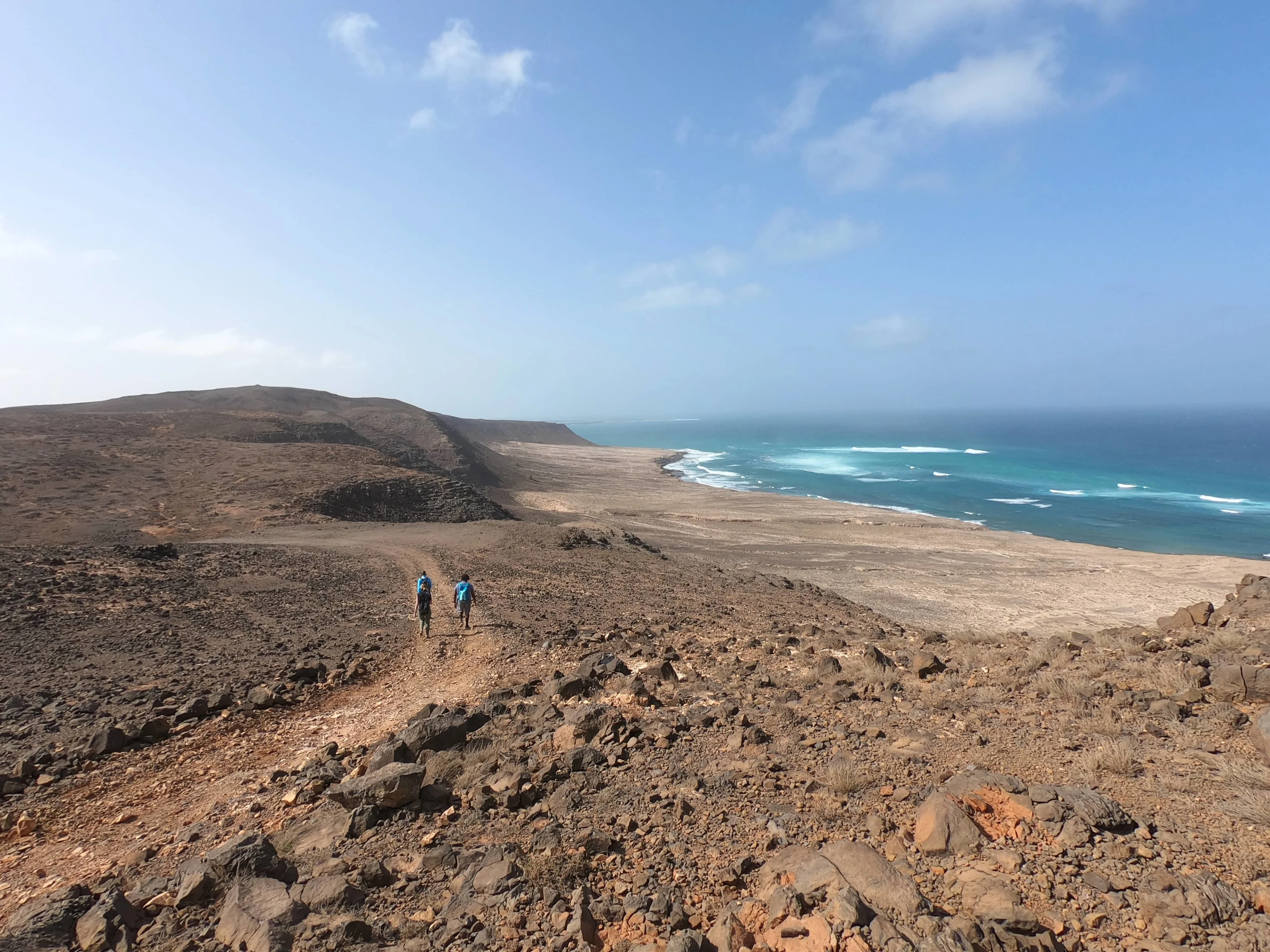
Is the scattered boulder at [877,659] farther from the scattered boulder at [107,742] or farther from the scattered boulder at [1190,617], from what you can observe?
the scattered boulder at [107,742]

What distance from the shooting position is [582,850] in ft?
15.0

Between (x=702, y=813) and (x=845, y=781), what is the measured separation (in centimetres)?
126

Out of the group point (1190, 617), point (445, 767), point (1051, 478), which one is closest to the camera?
point (445, 767)

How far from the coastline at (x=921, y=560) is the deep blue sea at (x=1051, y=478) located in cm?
739

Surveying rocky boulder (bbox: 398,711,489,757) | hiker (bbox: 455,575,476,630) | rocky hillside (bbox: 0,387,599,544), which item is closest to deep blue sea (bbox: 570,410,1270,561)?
rocky hillside (bbox: 0,387,599,544)

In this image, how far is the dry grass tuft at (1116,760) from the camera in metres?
5.19

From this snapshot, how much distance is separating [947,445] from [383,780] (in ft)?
439

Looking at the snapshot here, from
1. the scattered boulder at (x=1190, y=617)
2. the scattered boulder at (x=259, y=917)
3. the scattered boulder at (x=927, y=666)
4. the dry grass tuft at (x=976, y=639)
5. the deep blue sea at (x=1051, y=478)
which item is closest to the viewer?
the scattered boulder at (x=259, y=917)

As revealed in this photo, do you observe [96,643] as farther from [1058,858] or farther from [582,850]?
[1058,858]

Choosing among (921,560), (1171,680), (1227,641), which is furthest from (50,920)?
(921,560)

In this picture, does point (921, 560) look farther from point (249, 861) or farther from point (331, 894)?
point (249, 861)

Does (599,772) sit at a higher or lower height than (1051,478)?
higher

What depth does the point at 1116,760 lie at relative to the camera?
5.22 meters

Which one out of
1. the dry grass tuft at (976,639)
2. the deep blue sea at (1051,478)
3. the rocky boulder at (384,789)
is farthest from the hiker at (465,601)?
the deep blue sea at (1051,478)
